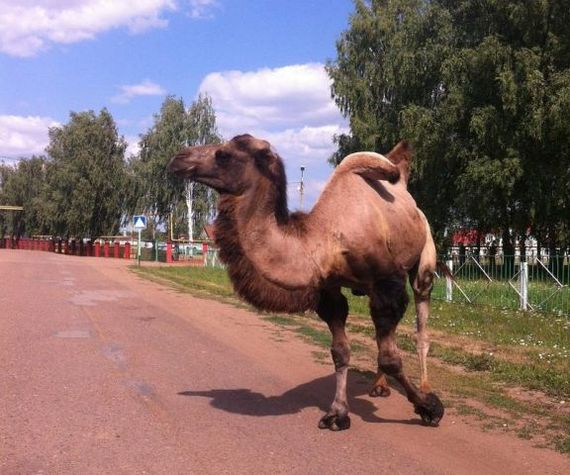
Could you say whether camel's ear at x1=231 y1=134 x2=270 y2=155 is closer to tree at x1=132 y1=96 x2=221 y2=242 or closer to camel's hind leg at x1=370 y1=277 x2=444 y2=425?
camel's hind leg at x1=370 y1=277 x2=444 y2=425

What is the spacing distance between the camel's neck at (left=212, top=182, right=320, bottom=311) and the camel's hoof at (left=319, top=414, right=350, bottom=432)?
1122mm

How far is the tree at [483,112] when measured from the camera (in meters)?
28.3

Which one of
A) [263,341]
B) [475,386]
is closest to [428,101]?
[263,341]

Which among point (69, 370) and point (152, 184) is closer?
point (69, 370)

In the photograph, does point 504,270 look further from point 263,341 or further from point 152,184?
point 152,184

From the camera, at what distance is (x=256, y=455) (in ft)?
17.1

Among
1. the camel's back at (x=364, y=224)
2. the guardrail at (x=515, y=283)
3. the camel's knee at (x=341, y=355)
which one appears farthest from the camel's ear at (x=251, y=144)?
the guardrail at (x=515, y=283)

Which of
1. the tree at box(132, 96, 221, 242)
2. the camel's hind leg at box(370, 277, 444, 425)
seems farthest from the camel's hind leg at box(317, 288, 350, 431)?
the tree at box(132, 96, 221, 242)

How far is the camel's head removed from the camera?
5.34 meters

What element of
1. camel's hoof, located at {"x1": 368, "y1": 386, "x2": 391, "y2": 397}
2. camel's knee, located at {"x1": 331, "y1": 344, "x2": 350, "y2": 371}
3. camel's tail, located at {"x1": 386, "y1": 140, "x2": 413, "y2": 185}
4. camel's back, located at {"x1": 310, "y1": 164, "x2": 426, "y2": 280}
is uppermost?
camel's tail, located at {"x1": 386, "y1": 140, "x2": 413, "y2": 185}

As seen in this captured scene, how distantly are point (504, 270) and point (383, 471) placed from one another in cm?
1470

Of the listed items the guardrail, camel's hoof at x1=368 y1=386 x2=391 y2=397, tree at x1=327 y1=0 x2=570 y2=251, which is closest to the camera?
camel's hoof at x1=368 y1=386 x2=391 y2=397

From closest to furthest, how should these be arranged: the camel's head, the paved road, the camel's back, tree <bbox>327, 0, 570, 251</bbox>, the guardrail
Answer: the paved road
the camel's head
the camel's back
the guardrail
tree <bbox>327, 0, 570, 251</bbox>

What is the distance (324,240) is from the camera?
225 inches
